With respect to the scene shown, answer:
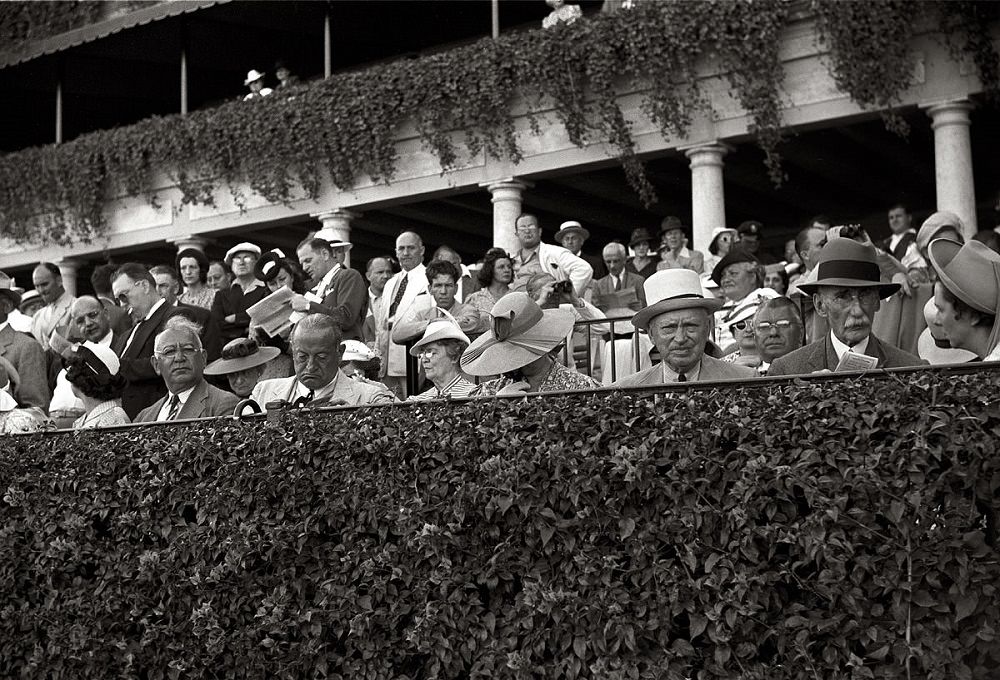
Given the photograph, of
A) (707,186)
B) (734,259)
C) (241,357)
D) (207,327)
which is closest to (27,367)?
(207,327)

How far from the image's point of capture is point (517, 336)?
658 centimetres

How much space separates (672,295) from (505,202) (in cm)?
941

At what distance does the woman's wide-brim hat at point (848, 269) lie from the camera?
5.98m

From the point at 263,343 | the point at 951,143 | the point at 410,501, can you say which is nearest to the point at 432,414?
the point at 410,501

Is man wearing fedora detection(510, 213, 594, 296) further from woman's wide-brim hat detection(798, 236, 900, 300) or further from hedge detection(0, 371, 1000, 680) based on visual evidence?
hedge detection(0, 371, 1000, 680)

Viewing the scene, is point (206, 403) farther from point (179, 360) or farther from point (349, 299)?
point (349, 299)

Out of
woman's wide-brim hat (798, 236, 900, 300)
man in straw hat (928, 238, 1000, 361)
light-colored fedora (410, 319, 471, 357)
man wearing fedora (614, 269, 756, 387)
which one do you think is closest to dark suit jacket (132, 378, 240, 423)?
light-colored fedora (410, 319, 471, 357)

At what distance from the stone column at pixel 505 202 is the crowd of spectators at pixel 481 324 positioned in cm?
260

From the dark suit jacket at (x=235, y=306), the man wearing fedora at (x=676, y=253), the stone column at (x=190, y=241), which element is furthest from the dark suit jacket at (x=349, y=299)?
the stone column at (x=190, y=241)

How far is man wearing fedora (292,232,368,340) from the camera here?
29.4 ft

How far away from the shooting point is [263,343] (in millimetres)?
8180

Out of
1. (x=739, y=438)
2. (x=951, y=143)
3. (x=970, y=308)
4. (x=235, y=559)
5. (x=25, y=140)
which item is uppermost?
(x=25, y=140)

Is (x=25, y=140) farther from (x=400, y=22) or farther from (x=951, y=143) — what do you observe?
(x=951, y=143)

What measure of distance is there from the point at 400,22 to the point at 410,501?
1596cm
